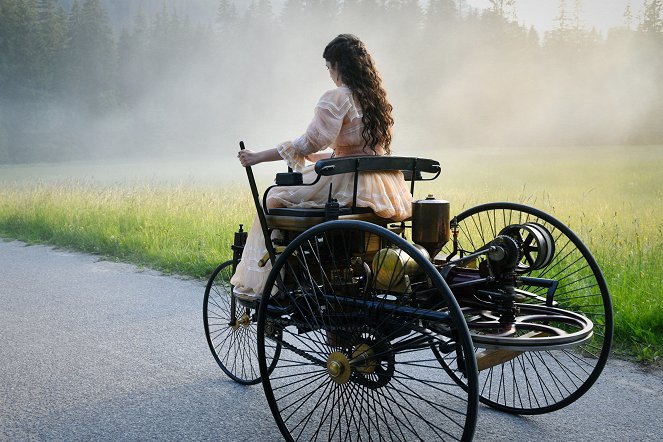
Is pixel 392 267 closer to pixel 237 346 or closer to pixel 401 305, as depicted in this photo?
pixel 401 305

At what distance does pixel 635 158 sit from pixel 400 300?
13.2 meters

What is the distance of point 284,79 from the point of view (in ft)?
132

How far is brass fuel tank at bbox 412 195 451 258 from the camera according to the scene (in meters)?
3.20

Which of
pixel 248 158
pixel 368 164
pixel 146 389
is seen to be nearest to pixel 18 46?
pixel 146 389

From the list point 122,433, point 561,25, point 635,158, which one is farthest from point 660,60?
point 122,433

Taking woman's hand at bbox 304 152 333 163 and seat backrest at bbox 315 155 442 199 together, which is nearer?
seat backrest at bbox 315 155 442 199

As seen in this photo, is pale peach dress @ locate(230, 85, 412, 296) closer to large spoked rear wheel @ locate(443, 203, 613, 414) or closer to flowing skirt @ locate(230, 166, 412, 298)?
flowing skirt @ locate(230, 166, 412, 298)

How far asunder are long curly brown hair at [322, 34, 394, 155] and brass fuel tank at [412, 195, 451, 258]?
21.8 inches

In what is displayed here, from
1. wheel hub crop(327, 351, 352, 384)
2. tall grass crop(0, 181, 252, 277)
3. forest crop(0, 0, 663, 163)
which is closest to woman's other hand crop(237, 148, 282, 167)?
wheel hub crop(327, 351, 352, 384)

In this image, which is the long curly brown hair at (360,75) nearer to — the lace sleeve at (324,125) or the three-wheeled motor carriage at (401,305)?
the lace sleeve at (324,125)

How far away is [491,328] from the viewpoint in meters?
2.90

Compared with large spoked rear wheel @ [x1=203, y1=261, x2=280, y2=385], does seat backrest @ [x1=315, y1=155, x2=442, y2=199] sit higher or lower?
higher

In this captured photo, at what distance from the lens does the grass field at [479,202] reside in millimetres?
5215

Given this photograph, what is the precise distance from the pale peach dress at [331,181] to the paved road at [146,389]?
0.70m
